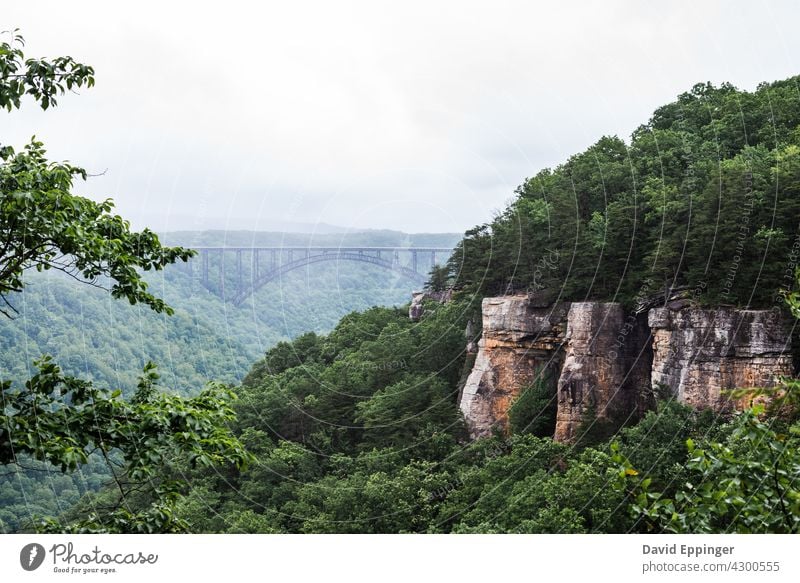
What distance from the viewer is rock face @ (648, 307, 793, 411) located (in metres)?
14.4

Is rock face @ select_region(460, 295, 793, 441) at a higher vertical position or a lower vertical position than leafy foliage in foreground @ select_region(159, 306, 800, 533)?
higher

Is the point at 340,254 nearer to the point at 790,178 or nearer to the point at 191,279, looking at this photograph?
the point at 191,279

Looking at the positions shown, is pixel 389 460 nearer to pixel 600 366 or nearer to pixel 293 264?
pixel 600 366

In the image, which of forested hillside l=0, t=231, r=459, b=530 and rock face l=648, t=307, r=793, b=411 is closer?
forested hillside l=0, t=231, r=459, b=530

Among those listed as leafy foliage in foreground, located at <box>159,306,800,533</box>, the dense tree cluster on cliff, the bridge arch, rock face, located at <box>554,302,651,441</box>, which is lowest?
leafy foliage in foreground, located at <box>159,306,800,533</box>

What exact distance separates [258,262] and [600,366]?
10814 mm

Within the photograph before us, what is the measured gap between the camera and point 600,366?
63.9 feet

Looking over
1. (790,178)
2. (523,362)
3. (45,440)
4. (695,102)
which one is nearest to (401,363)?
(523,362)

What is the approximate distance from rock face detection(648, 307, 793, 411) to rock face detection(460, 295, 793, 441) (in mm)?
20

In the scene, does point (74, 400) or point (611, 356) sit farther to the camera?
point (611, 356)

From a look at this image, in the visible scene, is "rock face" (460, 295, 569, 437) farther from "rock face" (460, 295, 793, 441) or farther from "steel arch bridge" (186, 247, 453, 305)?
"steel arch bridge" (186, 247, 453, 305)
